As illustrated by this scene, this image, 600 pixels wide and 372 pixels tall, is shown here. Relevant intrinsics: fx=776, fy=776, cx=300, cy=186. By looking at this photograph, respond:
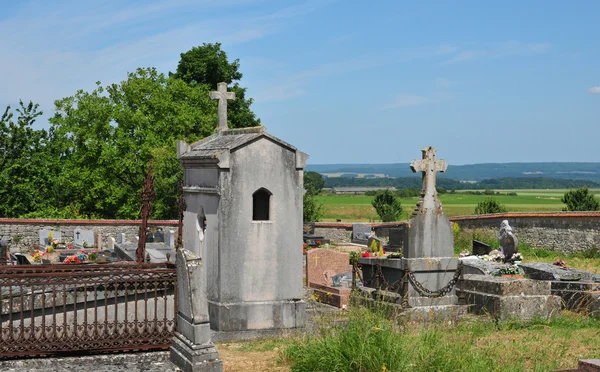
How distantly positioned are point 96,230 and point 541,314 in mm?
21360

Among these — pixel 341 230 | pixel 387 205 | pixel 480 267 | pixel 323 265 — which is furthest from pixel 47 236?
pixel 387 205

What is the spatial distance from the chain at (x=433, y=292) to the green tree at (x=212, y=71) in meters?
29.9

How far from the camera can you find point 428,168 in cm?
1420

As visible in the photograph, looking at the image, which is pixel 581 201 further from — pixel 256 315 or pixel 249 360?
pixel 249 360

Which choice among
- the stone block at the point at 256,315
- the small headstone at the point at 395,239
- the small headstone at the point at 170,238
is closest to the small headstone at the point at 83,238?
Answer: the small headstone at the point at 170,238

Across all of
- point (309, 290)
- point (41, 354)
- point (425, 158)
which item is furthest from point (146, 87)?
point (41, 354)

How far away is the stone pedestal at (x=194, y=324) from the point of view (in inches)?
349

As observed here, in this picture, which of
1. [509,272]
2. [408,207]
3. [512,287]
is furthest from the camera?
[408,207]

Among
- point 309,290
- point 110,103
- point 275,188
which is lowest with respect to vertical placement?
point 309,290

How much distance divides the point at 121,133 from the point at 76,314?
2952 centimetres

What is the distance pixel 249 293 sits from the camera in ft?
38.7

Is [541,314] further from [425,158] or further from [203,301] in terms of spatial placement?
[203,301]

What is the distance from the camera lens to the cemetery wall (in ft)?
96.4

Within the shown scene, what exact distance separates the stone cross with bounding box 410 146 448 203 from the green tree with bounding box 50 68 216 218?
24.4 metres
